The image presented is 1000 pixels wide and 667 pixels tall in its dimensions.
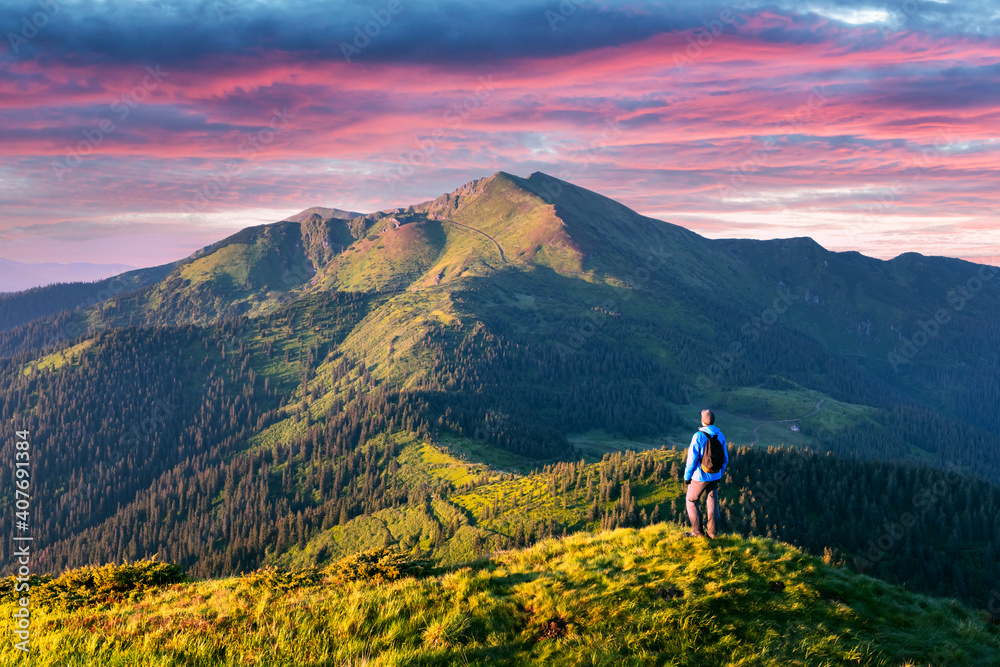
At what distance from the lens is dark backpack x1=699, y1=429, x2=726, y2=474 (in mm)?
24391

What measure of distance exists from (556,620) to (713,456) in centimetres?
1108

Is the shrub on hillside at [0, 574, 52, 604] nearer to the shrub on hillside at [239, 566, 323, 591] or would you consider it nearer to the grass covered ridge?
the grass covered ridge

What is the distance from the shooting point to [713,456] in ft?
80.3

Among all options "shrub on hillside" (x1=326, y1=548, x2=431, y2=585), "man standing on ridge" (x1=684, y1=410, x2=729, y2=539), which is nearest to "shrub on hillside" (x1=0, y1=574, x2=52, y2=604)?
"shrub on hillside" (x1=326, y1=548, x2=431, y2=585)

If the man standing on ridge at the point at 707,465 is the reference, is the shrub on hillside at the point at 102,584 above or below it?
below

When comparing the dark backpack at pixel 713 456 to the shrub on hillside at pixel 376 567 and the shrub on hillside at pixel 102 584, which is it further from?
the shrub on hillside at pixel 102 584

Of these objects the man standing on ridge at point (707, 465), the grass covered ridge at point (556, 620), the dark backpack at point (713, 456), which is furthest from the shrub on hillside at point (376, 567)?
the dark backpack at point (713, 456)

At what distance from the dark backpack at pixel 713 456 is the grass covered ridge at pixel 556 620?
3.58 meters

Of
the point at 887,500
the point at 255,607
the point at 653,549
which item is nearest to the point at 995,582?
the point at 887,500

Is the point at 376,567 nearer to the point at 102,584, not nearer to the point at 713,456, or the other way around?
the point at 102,584

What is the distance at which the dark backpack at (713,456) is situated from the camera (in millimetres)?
24391

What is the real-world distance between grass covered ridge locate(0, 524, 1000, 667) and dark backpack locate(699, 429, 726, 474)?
3585mm

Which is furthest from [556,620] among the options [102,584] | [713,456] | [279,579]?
[102,584]

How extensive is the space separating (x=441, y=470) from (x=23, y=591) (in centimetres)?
17906
